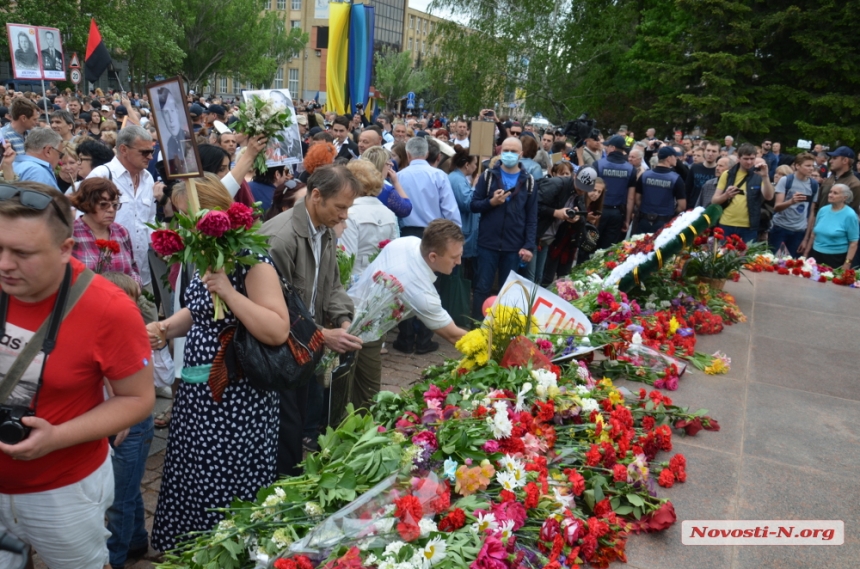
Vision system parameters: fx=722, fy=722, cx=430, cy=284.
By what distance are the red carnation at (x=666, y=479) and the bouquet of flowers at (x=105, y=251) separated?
340 centimetres

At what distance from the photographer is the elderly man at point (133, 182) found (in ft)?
18.0

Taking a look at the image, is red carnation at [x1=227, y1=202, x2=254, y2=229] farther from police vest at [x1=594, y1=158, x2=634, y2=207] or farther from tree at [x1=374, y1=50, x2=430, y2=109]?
tree at [x1=374, y1=50, x2=430, y2=109]

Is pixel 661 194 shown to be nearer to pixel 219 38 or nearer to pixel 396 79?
pixel 219 38

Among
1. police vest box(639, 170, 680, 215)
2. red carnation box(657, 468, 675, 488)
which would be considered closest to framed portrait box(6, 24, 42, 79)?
police vest box(639, 170, 680, 215)

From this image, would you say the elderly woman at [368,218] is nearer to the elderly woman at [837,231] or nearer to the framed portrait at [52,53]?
the elderly woman at [837,231]

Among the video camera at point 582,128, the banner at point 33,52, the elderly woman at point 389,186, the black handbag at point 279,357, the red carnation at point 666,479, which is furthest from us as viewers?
the video camera at point 582,128

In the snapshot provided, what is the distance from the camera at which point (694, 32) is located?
1043 inches

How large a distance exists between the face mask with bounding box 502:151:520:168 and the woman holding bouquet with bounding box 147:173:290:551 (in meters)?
4.71

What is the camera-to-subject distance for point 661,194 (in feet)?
32.3

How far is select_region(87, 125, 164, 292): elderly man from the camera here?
217 inches

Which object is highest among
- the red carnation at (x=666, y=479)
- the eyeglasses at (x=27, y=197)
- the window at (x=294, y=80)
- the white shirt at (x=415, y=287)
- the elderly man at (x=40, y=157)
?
the eyeglasses at (x=27, y=197)

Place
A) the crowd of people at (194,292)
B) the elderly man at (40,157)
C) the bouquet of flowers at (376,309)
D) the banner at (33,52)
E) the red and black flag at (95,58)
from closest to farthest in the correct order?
the crowd of people at (194,292) → the bouquet of flowers at (376,309) → the elderly man at (40,157) → the red and black flag at (95,58) → the banner at (33,52)

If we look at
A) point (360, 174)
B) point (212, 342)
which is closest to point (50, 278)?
point (212, 342)

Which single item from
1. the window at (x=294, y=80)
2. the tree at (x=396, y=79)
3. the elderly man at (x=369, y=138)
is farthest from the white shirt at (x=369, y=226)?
the window at (x=294, y=80)
